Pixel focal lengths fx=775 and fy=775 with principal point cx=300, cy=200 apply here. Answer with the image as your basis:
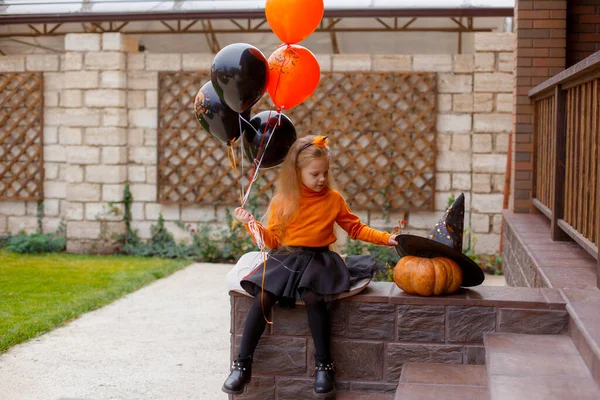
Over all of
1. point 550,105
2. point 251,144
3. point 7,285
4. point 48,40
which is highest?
point 48,40

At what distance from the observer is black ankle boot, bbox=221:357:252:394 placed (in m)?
3.17

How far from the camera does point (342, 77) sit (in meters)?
7.67

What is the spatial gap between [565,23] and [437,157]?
6.86ft

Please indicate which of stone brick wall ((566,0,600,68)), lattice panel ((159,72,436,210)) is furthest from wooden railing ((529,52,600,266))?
lattice panel ((159,72,436,210))

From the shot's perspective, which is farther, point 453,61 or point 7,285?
point 453,61

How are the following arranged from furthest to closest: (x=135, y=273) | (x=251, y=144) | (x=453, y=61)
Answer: (x=453, y=61), (x=135, y=273), (x=251, y=144)

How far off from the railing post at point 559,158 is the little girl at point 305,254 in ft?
4.91

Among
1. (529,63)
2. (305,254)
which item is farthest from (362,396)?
(529,63)

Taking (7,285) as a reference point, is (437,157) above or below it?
above

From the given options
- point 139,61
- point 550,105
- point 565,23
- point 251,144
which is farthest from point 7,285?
point 565,23

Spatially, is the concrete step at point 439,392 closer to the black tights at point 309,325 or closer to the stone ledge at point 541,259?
the black tights at point 309,325

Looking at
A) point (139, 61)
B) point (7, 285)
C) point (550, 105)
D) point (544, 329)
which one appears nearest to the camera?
point (544, 329)

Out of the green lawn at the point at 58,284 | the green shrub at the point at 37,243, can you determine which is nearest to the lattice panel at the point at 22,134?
the green shrub at the point at 37,243

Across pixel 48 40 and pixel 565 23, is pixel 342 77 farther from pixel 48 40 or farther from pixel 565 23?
pixel 48 40
